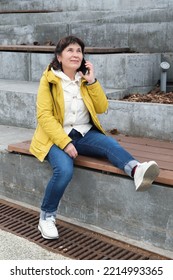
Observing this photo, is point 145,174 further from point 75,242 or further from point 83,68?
point 83,68

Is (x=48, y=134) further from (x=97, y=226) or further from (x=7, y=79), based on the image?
(x=7, y=79)

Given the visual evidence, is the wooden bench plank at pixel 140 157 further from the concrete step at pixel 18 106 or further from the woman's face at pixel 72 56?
the concrete step at pixel 18 106

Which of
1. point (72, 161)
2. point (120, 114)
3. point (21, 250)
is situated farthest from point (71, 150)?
point (120, 114)

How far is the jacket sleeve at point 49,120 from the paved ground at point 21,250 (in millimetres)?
834

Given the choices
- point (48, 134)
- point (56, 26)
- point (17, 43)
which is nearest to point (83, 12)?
point (56, 26)

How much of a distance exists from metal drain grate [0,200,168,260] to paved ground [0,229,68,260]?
2.4 inches

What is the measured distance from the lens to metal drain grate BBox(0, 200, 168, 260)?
333 centimetres

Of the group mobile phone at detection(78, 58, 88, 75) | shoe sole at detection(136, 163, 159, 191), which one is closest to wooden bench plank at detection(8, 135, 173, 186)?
shoe sole at detection(136, 163, 159, 191)

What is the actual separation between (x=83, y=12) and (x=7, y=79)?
1931mm

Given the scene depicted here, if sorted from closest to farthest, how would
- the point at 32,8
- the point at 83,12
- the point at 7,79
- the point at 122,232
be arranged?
the point at 122,232
the point at 7,79
the point at 83,12
the point at 32,8

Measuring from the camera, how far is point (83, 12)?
26.3 ft

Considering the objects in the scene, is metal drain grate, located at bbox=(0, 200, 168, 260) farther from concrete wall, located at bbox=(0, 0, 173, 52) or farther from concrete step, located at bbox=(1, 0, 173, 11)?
concrete step, located at bbox=(1, 0, 173, 11)

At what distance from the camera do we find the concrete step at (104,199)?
3344mm

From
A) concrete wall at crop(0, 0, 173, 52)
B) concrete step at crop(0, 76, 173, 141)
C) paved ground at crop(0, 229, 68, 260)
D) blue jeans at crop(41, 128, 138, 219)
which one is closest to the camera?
paved ground at crop(0, 229, 68, 260)
